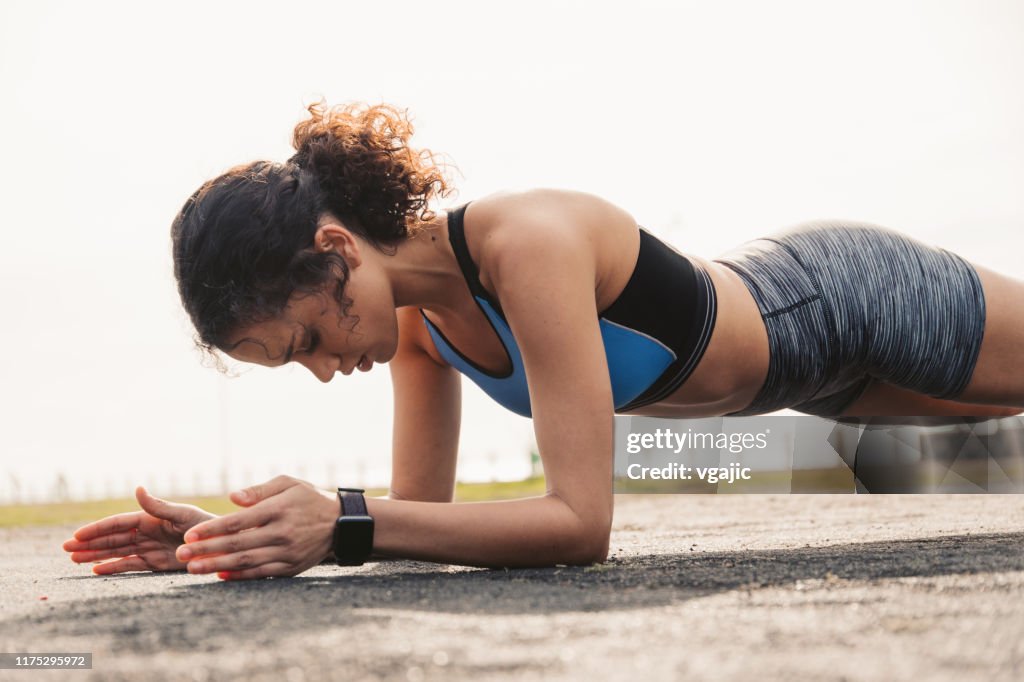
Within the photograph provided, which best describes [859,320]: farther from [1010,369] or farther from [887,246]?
[1010,369]

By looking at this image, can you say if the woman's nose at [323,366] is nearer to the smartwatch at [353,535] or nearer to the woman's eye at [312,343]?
the woman's eye at [312,343]

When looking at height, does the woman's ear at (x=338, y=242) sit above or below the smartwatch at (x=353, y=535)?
above

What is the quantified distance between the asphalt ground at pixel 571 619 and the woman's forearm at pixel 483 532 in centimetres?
4

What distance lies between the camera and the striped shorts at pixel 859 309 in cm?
242

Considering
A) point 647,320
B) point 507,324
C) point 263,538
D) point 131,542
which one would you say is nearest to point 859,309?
point 647,320

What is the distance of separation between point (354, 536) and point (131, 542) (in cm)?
73

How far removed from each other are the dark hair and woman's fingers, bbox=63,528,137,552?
19.5 inches

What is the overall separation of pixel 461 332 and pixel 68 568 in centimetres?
135

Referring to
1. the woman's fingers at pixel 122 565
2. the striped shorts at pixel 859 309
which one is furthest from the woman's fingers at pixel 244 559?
the striped shorts at pixel 859 309

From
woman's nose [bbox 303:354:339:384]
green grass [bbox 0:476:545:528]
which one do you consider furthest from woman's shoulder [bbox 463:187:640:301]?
green grass [bbox 0:476:545:528]

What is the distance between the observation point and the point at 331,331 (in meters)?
1.98

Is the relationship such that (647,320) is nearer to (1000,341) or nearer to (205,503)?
(1000,341)

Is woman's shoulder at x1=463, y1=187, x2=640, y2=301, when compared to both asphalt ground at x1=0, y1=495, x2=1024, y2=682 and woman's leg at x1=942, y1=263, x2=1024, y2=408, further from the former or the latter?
woman's leg at x1=942, y1=263, x2=1024, y2=408

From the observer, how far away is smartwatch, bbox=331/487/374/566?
5.72 feet
